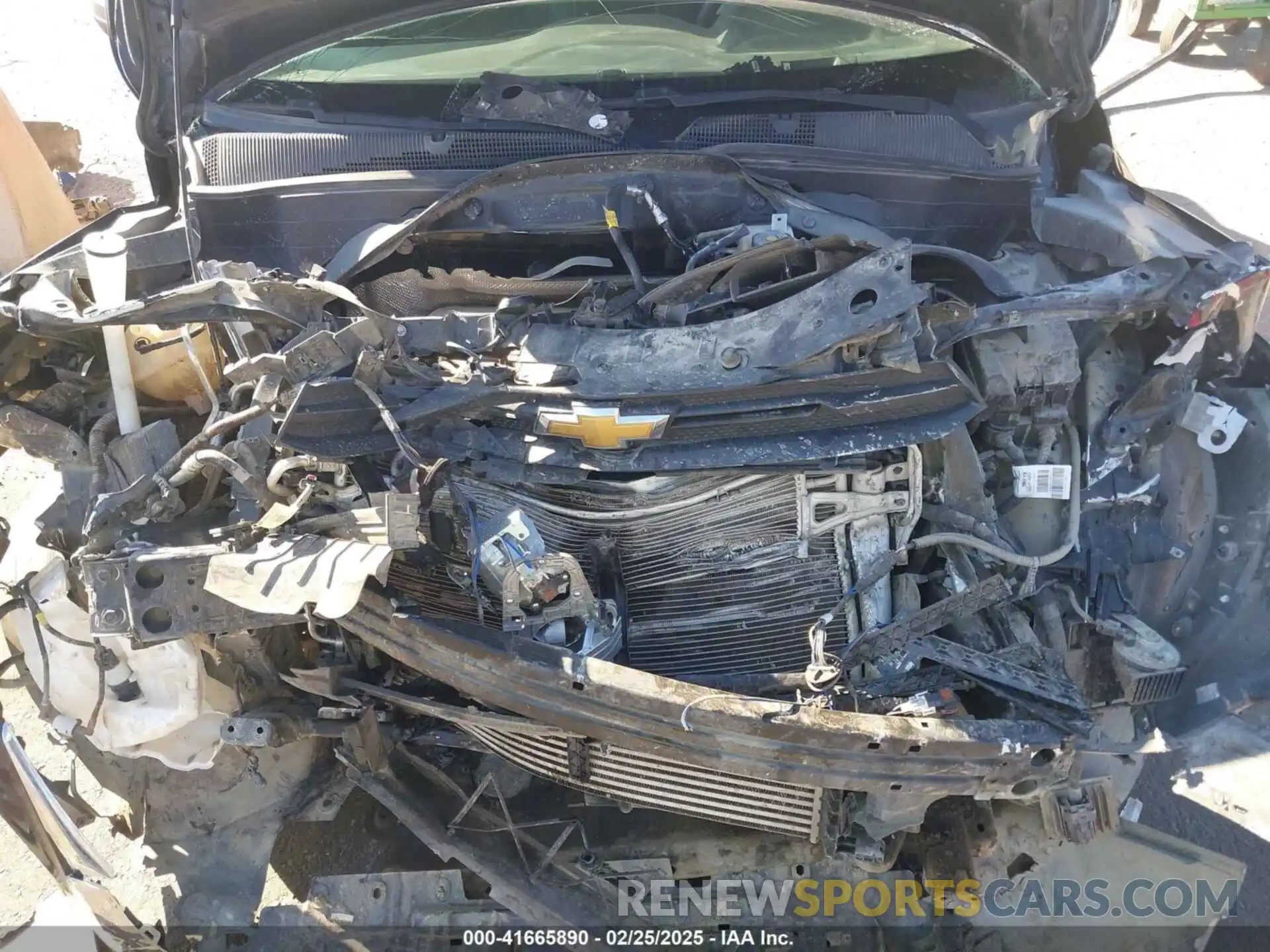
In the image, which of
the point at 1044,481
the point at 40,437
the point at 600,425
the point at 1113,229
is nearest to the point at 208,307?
the point at 40,437

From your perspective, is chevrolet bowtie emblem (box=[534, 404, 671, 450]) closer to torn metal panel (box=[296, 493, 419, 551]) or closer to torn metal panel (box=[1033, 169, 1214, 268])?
torn metal panel (box=[296, 493, 419, 551])

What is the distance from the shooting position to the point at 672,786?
225 centimetres

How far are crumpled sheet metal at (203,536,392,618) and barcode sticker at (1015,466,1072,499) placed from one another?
151 cm

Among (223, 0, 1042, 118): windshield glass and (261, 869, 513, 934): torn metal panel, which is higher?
(223, 0, 1042, 118): windshield glass

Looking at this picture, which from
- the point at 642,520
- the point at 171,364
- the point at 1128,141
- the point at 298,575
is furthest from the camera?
the point at 1128,141

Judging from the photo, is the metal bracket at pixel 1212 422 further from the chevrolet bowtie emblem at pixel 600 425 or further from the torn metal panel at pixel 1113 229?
the chevrolet bowtie emblem at pixel 600 425

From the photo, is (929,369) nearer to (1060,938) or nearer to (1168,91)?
(1060,938)

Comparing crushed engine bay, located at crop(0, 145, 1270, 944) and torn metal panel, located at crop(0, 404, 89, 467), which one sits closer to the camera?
crushed engine bay, located at crop(0, 145, 1270, 944)

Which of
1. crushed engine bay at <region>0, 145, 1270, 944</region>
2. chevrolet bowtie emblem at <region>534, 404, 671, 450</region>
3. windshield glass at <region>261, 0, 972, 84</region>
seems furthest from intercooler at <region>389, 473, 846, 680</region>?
windshield glass at <region>261, 0, 972, 84</region>

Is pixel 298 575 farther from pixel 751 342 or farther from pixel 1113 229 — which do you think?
pixel 1113 229

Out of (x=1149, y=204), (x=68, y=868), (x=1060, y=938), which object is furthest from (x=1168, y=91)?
(x=68, y=868)

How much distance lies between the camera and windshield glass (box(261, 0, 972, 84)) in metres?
2.75

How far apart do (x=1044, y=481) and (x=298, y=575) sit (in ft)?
5.69

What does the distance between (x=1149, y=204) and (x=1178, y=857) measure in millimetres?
1761
